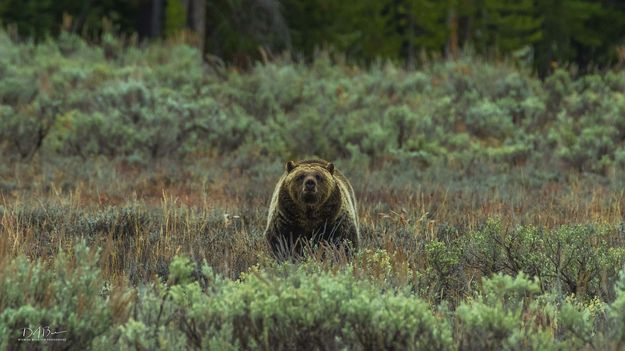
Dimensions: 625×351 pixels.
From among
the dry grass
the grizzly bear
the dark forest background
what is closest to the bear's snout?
the grizzly bear

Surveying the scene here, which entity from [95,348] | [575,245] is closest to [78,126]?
[575,245]

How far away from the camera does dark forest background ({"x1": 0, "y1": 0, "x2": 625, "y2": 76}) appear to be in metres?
24.5

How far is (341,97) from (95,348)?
13.6 meters

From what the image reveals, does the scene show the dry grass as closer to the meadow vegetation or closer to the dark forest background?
the meadow vegetation

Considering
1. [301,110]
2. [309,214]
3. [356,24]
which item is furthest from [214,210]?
[356,24]

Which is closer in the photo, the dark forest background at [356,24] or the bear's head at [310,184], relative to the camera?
the bear's head at [310,184]

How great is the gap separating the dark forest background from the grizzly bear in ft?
48.2

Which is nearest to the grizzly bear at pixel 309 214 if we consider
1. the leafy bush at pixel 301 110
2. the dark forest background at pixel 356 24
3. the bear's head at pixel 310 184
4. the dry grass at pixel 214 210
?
the bear's head at pixel 310 184

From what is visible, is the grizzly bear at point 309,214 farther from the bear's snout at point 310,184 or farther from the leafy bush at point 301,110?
the leafy bush at point 301,110

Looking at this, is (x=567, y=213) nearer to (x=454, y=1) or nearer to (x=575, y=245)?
(x=575, y=245)

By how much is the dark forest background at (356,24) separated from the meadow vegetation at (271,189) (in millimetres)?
4346

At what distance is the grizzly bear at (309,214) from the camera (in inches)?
→ 273

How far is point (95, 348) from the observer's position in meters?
4.12

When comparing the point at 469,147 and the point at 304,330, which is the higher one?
the point at 304,330
